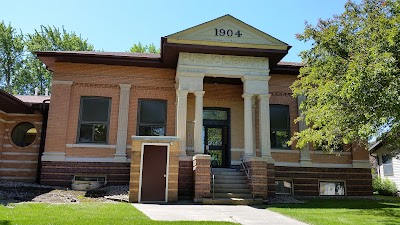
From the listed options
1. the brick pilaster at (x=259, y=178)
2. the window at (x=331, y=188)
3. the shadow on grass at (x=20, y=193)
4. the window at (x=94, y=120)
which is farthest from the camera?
the window at (x=331, y=188)

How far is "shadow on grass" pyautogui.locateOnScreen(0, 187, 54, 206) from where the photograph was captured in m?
11.2

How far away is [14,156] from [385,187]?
880 inches

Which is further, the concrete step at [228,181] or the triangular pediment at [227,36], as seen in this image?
the triangular pediment at [227,36]

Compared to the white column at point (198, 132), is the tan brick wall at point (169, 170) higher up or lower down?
lower down

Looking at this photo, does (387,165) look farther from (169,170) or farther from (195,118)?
(169,170)

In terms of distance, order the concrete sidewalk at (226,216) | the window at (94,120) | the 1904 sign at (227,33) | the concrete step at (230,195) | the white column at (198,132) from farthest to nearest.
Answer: the window at (94,120) → the 1904 sign at (227,33) → the white column at (198,132) → the concrete step at (230,195) → the concrete sidewalk at (226,216)

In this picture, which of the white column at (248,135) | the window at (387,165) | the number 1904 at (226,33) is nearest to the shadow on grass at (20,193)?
the white column at (248,135)

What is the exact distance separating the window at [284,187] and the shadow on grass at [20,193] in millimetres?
10173

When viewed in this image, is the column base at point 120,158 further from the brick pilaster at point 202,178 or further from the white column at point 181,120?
the brick pilaster at point 202,178

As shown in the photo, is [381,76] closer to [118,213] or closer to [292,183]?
[118,213]

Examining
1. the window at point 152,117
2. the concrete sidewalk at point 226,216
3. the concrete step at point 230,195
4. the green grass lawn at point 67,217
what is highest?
the window at point 152,117

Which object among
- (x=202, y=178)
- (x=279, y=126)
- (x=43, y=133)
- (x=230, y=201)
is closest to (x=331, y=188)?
(x=279, y=126)

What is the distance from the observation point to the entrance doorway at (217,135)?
16.8 m

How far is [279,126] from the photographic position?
17.2 metres
